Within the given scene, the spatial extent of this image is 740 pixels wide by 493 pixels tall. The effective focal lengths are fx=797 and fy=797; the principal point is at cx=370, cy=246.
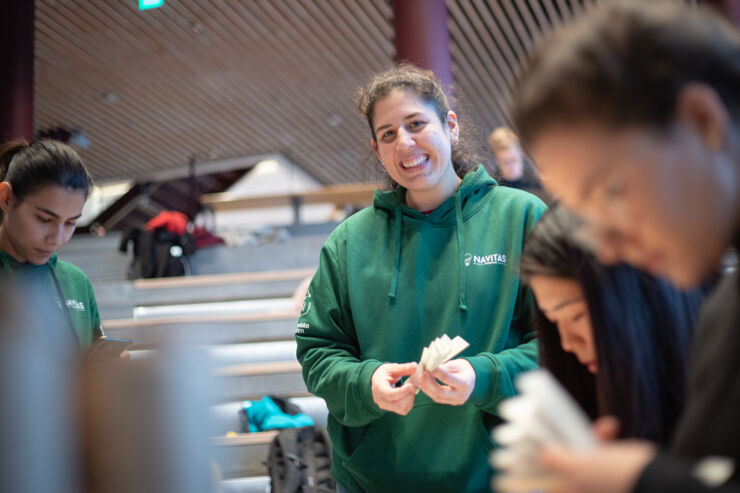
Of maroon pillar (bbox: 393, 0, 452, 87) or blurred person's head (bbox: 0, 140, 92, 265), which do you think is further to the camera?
maroon pillar (bbox: 393, 0, 452, 87)

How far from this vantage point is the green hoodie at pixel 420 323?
1625mm

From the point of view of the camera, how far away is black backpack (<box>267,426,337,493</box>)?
2846 millimetres

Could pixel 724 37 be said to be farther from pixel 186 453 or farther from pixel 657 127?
pixel 186 453

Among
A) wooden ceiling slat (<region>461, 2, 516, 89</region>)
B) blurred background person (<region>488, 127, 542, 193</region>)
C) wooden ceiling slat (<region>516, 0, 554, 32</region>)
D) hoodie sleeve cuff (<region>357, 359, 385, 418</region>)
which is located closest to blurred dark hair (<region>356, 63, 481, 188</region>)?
hoodie sleeve cuff (<region>357, 359, 385, 418</region>)

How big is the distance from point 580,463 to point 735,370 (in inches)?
7.6

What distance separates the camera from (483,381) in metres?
1.52

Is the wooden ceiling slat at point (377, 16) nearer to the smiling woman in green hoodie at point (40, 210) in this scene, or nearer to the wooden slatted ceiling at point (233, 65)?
the wooden slatted ceiling at point (233, 65)

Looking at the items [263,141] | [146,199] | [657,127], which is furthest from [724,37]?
[146,199]

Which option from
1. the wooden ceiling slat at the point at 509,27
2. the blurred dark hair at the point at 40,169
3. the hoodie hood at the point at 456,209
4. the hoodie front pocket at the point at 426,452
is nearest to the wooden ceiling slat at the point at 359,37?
the wooden ceiling slat at the point at 509,27

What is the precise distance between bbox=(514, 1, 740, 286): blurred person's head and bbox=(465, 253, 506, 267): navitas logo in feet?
3.18

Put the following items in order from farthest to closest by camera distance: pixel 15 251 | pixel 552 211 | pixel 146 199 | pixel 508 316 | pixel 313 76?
pixel 146 199 → pixel 313 76 → pixel 15 251 → pixel 508 316 → pixel 552 211

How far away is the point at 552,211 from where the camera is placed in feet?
4.14

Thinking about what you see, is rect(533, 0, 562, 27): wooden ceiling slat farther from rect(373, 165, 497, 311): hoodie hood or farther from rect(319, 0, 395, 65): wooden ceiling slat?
rect(373, 165, 497, 311): hoodie hood

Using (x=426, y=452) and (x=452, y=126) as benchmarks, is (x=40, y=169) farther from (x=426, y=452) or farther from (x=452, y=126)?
(x=426, y=452)
